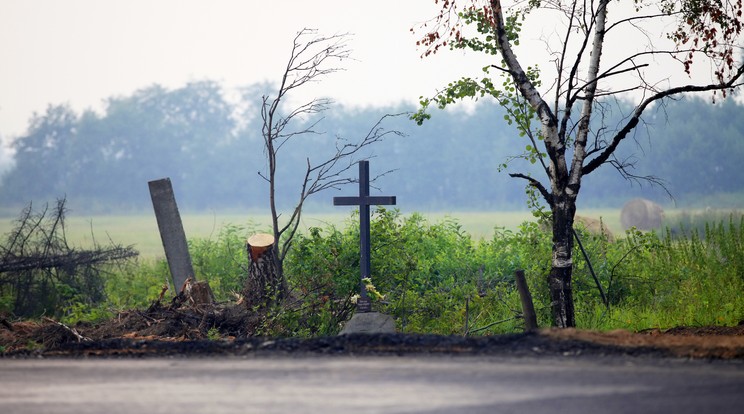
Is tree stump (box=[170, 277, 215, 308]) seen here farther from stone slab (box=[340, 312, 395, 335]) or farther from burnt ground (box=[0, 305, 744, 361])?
burnt ground (box=[0, 305, 744, 361])

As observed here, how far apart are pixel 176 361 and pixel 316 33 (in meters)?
7.39

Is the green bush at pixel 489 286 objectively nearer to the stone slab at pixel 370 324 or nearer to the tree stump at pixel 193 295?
the tree stump at pixel 193 295

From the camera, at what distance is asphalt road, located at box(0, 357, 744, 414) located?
7664 mm

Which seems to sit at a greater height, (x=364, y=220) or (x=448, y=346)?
(x=364, y=220)

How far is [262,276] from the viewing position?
15.1 metres

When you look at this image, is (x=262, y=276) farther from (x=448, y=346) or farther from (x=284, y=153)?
(x=284, y=153)

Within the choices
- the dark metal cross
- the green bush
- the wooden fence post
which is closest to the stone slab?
the dark metal cross

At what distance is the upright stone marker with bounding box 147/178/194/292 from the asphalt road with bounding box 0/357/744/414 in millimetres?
7402

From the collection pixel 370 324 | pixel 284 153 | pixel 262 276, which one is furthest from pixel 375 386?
pixel 284 153

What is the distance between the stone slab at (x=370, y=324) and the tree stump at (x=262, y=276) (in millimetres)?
2492

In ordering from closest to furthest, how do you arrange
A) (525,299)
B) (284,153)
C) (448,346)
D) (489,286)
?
(448,346)
(525,299)
(489,286)
(284,153)

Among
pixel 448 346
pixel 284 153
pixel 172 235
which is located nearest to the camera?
pixel 448 346

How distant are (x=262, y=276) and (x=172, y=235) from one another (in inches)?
116

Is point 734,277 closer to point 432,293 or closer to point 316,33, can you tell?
point 432,293
